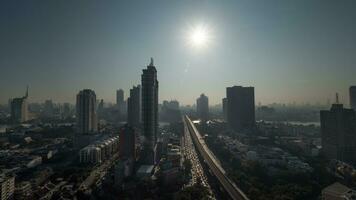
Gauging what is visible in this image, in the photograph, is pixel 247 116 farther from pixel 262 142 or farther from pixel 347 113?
pixel 347 113

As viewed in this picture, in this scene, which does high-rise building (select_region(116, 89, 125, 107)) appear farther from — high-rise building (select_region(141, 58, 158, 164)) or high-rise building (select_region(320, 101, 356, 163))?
high-rise building (select_region(320, 101, 356, 163))

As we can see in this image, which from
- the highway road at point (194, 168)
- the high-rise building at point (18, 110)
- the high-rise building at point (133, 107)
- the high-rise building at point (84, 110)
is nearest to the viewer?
the highway road at point (194, 168)

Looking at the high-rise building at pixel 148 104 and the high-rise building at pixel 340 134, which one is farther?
the high-rise building at pixel 340 134

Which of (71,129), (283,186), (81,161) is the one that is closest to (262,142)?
(283,186)

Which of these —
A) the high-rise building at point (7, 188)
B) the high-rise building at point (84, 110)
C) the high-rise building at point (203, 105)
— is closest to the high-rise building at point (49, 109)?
the high-rise building at point (203, 105)

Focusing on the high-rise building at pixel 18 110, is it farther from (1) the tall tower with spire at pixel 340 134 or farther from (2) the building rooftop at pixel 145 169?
(1) the tall tower with spire at pixel 340 134

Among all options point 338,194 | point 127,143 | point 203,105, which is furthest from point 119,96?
point 338,194

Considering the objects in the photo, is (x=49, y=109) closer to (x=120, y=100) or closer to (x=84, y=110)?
(x=120, y=100)
